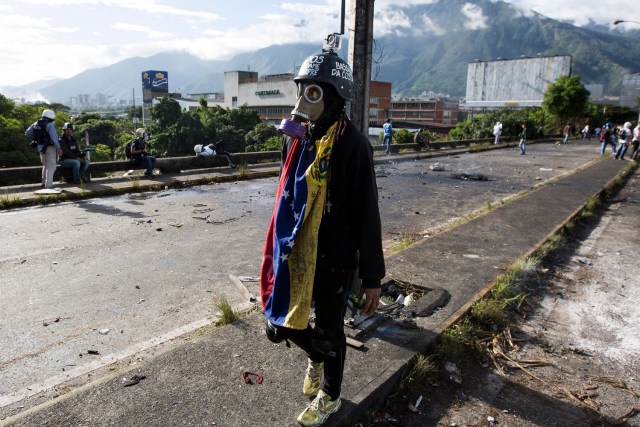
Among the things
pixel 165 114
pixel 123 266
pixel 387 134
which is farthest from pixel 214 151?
pixel 165 114

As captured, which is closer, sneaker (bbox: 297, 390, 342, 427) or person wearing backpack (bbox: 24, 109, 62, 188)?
sneaker (bbox: 297, 390, 342, 427)

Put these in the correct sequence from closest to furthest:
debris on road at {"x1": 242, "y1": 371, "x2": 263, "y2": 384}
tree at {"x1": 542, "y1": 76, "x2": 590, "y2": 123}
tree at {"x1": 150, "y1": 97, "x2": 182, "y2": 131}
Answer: debris on road at {"x1": 242, "y1": 371, "x2": 263, "y2": 384}, tree at {"x1": 542, "y1": 76, "x2": 590, "y2": 123}, tree at {"x1": 150, "y1": 97, "x2": 182, "y2": 131}

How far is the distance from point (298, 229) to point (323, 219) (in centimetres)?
16

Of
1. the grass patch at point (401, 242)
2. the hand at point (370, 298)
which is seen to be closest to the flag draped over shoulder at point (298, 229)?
the hand at point (370, 298)

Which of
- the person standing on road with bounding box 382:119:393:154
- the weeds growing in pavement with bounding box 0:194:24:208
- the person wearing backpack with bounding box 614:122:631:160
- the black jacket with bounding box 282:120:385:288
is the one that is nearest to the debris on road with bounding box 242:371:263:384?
the black jacket with bounding box 282:120:385:288

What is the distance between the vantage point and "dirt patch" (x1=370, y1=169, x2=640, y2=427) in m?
2.80

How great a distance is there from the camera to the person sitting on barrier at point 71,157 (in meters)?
10.8

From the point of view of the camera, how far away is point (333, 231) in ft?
7.47

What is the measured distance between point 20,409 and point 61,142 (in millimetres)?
9688

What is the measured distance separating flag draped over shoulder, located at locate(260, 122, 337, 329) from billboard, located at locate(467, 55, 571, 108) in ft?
332

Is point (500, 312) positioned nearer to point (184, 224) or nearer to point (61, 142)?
point (184, 224)

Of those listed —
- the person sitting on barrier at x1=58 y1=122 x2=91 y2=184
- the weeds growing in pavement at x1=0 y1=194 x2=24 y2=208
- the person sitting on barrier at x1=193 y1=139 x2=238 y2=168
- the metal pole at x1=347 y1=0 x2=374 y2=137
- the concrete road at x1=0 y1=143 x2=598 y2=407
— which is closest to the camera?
the concrete road at x1=0 y1=143 x2=598 y2=407

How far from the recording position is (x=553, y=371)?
132 inches

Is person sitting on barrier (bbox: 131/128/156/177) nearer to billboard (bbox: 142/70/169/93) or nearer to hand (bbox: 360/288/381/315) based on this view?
hand (bbox: 360/288/381/315)
